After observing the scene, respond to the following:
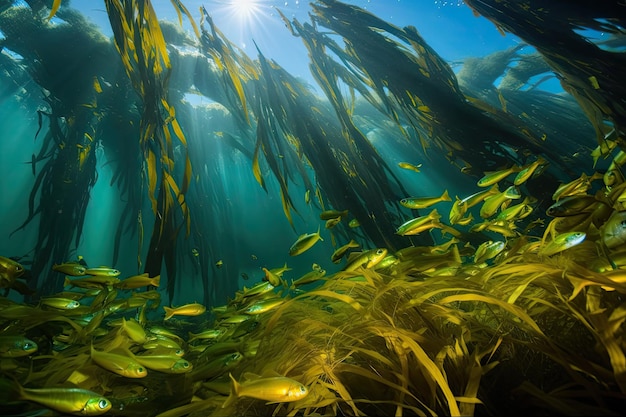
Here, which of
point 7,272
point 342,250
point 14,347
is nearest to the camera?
point 14,347

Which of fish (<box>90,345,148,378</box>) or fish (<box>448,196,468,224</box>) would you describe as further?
fish (<box>448,196,468,224</box>)

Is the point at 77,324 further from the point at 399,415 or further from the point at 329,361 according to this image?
the point at 399,415

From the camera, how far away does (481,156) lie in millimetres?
3516

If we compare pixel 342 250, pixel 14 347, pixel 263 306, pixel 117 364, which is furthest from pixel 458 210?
pixel 14 347

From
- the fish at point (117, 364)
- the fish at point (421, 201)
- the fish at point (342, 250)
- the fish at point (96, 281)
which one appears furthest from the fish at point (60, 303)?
the fish at point (421, 201)

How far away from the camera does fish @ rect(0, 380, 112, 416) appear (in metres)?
0.91

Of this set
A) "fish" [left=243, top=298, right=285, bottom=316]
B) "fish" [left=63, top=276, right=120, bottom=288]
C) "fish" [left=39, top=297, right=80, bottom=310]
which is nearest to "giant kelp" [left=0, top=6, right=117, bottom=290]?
"fish" [left=39, top=297, right=80, bottom=310]

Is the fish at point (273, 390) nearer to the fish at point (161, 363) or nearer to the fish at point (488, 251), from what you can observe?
the fish at point (161, 363)

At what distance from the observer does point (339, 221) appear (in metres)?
3.62

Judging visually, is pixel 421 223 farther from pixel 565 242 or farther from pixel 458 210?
pixel 565 242

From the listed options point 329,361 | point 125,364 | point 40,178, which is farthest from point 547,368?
point 40,178

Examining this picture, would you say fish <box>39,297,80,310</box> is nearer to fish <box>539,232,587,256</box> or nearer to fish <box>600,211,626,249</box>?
fish <box>539,232,587,256</box>

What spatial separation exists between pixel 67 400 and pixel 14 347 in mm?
778

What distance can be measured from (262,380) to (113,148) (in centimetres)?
809
